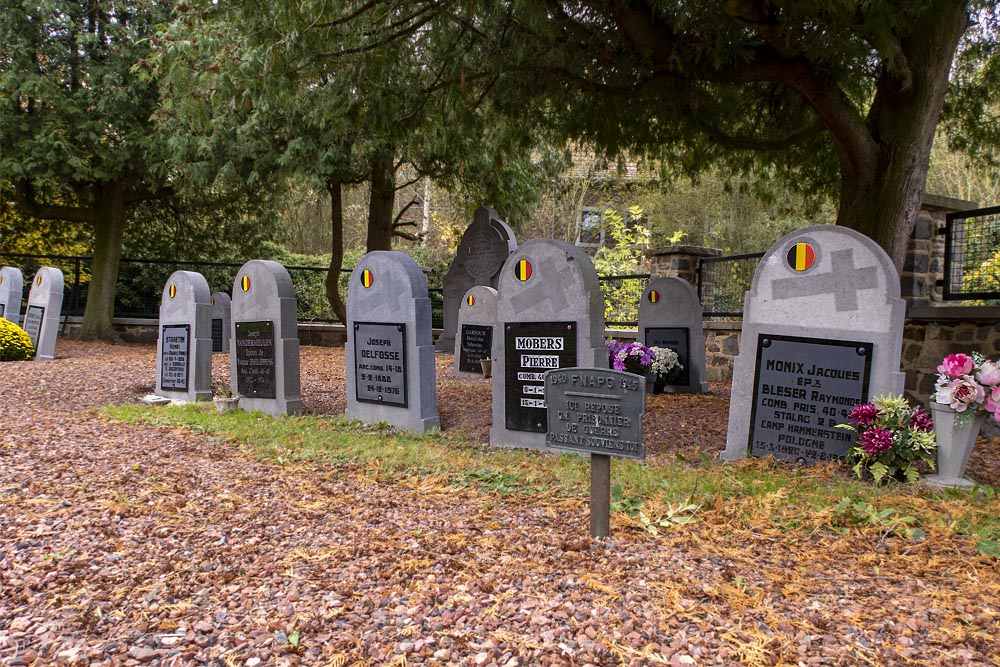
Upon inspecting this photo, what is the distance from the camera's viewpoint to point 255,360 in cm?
787

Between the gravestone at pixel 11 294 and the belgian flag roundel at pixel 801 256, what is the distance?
13185 mm

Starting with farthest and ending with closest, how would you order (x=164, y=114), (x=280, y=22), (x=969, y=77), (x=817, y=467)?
1. (x=164, y=114)
2. (x=969, y=77)
3. (x=280, y=22)
4. (x=817, y=467)

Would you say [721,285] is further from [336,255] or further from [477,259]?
[336,255]

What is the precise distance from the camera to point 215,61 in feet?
21.9

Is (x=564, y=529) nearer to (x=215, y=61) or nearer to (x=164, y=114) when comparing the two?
(x=215, y=61)

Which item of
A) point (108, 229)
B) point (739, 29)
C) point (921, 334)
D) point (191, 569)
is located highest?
point (739, 29)

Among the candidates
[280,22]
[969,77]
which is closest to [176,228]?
[280,22]

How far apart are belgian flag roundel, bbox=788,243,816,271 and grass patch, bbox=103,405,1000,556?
4.70ft

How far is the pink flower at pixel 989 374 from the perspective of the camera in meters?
4.32

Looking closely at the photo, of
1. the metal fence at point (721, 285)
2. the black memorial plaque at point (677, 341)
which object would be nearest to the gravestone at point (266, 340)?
the black memorial plaque at point (677, 341)

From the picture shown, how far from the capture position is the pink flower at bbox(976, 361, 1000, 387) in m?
4.32

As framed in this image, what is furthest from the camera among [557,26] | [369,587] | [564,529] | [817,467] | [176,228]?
[176,228]

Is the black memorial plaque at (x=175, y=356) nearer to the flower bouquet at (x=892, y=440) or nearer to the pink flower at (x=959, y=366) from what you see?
the flower bouquet at (x=892, y=440)

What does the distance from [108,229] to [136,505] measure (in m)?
13.5
